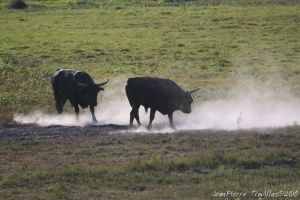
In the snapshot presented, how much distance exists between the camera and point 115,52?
42.0m

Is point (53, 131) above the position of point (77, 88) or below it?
below

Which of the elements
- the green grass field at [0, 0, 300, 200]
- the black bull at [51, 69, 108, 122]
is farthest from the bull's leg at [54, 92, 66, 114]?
the green grass field at [0, 0, 300, 200]

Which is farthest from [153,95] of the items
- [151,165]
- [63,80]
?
[151,165]

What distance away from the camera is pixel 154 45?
44.2 m

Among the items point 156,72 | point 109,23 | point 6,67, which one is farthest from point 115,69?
point 109,23

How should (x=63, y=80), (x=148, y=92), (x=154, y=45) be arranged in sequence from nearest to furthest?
(x=148, y=92) → (x=63, y=80) → (x=154, y=45)

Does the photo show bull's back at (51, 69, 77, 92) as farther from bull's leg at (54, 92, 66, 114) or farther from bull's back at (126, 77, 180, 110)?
bull's back at (126, 77, 180, 110)

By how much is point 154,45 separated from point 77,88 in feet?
69.1

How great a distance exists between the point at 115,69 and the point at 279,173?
71.1ft

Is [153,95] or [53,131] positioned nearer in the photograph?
[53,131]

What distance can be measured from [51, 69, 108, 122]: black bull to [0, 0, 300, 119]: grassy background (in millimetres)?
2362

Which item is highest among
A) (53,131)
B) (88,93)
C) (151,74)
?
(88,93)

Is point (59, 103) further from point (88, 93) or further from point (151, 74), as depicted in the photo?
point (151, 74)

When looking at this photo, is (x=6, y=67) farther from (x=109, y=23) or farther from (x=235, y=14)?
(x=235, y=14)
